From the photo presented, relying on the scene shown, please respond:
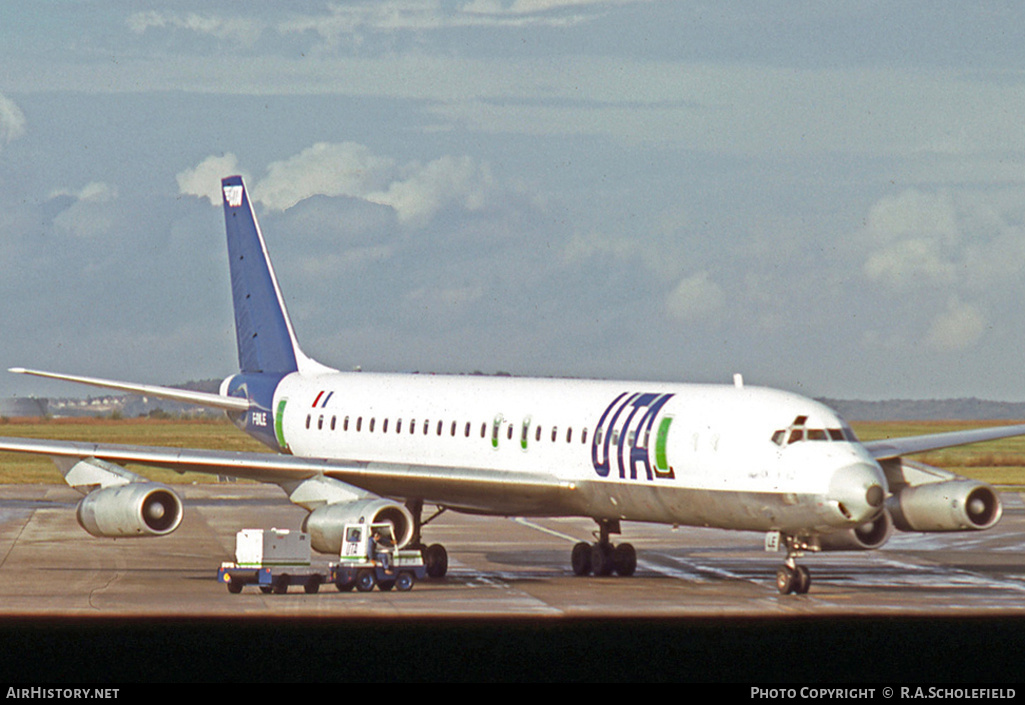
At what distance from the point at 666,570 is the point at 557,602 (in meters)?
8.55

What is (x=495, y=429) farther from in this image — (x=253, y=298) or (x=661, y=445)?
(x=253, y=298)

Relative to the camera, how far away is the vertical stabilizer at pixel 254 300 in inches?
1828

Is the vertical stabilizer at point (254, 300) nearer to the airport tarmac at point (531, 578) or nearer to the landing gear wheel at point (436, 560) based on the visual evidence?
the airport tarmac at point (531, 578)

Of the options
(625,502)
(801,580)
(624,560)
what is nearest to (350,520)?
(625,502)

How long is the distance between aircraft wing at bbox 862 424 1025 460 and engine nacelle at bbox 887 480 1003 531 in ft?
4.18

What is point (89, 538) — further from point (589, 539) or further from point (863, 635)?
point (863, 635)

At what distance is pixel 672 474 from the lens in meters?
32.7

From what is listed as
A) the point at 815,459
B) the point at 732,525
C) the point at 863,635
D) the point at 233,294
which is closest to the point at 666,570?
the point at 732,525

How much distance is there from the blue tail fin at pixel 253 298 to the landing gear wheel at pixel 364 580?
1384cm

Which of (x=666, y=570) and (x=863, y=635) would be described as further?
(x=666, y=570)

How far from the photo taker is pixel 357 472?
118 ft

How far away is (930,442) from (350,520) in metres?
14.2

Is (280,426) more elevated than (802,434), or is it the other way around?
(280,426)

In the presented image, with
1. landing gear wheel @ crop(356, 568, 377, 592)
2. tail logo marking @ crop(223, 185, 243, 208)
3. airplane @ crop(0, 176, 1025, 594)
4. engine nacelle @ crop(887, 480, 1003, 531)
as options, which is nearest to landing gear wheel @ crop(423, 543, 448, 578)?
airplane @ crop(0, 176, 1025, 594)
